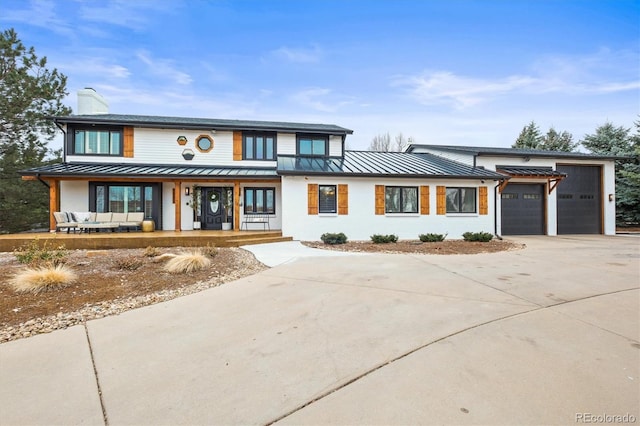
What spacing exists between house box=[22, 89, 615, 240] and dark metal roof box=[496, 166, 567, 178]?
0.21ft

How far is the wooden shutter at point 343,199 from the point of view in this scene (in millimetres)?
12484

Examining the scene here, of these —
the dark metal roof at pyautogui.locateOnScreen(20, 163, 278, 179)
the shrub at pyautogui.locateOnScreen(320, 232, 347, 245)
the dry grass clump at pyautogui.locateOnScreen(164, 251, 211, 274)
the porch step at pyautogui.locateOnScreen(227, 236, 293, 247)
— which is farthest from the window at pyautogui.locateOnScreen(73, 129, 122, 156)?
the shrub at pyautogui.locateOnScreen(320, 232, 347, 245)

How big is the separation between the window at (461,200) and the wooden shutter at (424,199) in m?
1.17

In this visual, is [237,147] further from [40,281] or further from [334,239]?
[40,281]

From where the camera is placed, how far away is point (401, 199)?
13.2m

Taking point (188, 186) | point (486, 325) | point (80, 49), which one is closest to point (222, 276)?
point (486, 325)

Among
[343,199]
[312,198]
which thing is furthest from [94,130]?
[343,199]

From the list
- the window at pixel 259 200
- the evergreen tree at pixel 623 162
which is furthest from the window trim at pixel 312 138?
the evergreen tree at pixel 623 162

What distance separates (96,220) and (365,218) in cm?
1121

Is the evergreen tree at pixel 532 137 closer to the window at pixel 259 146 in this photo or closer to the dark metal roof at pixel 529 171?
the dark metal roof at pixel 529 171

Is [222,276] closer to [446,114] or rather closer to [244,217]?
[244,217]

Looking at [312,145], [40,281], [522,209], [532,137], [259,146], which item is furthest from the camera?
[532,137]

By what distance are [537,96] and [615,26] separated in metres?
4.63

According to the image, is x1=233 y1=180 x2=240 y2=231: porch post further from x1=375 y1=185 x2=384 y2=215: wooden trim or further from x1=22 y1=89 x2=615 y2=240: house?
x1=375 y1=185 x2=384 y2=215: wooden trim
